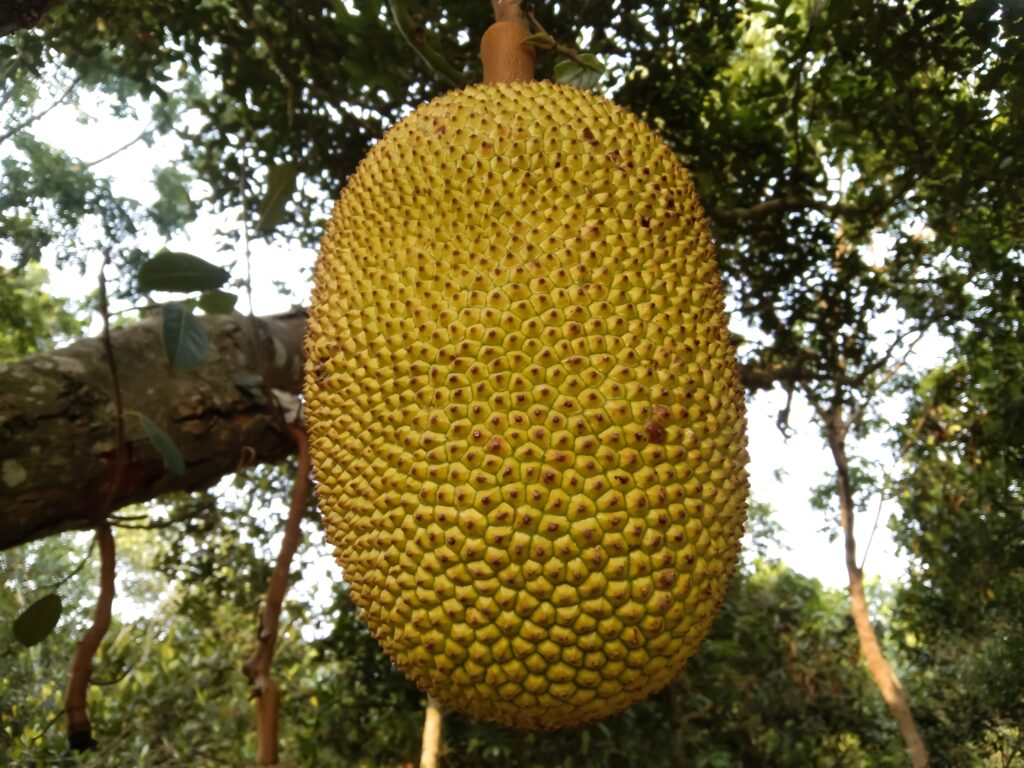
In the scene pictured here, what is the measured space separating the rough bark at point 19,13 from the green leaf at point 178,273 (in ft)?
1.41

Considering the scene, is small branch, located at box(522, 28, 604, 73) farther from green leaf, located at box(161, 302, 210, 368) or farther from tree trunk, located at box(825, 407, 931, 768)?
tree trunk, located at box(825, 407, 931, 768)

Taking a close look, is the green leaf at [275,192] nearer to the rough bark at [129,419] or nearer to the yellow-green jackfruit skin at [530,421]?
the rough bark at [129,419]

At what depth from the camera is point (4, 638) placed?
Result: 3088 mm

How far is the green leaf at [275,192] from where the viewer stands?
5.57 ft

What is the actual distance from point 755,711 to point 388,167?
346 cm

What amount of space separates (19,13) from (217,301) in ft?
2.08

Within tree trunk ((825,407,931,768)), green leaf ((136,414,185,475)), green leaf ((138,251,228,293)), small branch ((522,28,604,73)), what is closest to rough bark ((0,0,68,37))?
green leaf ((138,251,228,293))

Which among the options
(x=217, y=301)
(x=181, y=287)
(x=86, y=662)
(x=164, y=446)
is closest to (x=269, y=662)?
(x=86, y=662)

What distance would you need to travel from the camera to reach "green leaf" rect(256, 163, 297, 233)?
5.57 ft

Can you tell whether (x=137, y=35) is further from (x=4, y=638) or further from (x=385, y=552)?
(x=4, y=638)

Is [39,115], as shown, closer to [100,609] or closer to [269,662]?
[100,609]

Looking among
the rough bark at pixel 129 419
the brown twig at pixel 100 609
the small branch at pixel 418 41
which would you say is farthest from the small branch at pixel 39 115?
the small branch at pixel 418 41

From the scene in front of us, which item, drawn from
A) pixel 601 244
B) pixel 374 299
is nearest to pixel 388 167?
pixel 374 299

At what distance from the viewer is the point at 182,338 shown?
1.34 meters
